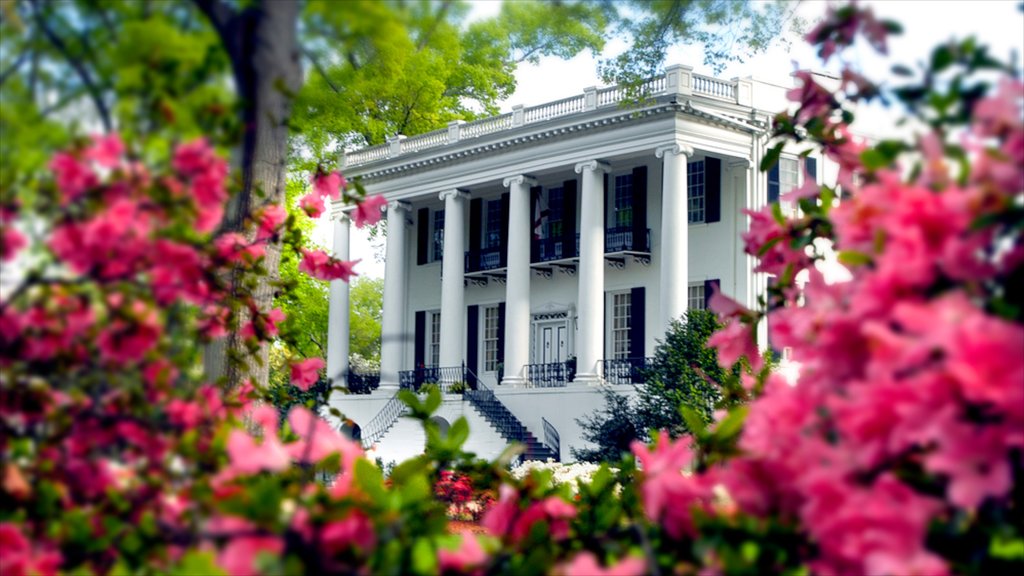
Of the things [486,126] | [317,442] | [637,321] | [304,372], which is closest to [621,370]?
[637,321]

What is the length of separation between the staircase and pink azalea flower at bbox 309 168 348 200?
24166 mm

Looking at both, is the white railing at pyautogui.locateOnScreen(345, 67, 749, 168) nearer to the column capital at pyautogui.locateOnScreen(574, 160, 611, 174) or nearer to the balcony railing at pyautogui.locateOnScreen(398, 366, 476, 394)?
the column capital at pyautogui.locateOnScreen(574, 160, 611, 174)

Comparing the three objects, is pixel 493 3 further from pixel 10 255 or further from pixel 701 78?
pixel 701 78

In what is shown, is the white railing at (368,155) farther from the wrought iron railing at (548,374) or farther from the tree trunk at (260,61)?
the tree trunk at (260,61)

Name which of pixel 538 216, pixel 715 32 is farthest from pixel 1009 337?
pixel 538 216

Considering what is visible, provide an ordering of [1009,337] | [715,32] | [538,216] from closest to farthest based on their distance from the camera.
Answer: [1009,337]
[715,32]
[538,216]

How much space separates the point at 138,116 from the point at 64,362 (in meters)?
0.39

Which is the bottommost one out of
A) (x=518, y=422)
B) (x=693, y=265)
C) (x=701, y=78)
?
(x=518, y=422)

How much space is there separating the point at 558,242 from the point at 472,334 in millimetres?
4469

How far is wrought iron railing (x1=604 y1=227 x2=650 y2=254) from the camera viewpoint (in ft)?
102

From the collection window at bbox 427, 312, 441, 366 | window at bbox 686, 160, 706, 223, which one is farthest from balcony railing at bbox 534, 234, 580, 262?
window at bbox 427, 312, 441, 366

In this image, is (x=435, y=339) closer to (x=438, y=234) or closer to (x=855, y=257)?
(x=438, y=234)

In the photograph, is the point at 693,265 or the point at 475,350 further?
the point at 475,350

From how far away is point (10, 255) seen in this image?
73.5 inches
